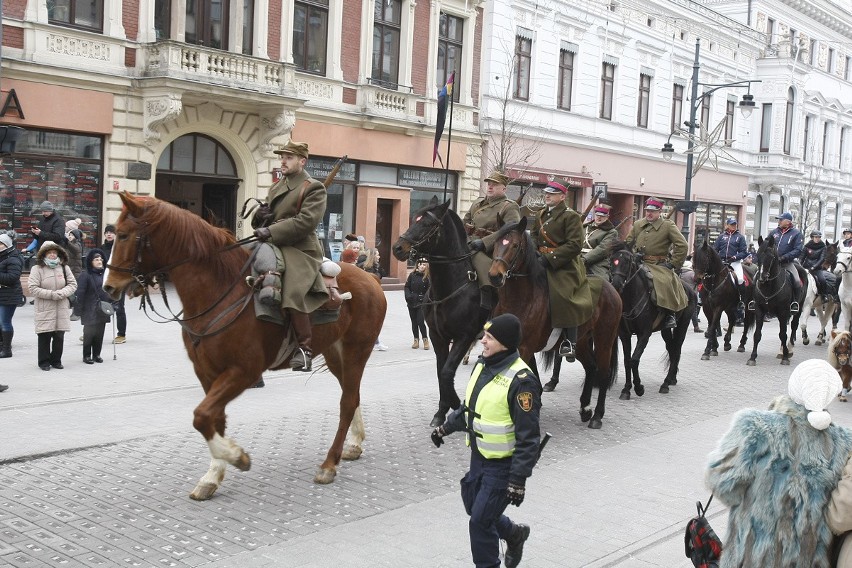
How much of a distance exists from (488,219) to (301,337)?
3998 millimetres

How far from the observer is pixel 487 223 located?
1114 centimetres

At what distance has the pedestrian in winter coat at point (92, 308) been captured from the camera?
45.1 feet

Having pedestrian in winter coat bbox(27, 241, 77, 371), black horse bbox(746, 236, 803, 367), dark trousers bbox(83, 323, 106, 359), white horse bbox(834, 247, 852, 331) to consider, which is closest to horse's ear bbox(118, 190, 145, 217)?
pedestrian in winter coat bbox(27, 241, 77, 371)

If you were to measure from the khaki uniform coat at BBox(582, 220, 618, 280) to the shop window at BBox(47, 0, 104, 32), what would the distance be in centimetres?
1417

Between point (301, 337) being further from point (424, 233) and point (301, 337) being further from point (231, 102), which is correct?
point (231, 102)

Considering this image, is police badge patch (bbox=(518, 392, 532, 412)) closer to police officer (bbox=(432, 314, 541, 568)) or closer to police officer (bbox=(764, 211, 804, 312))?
police officer (bbox=(432, 314, 541, 568))

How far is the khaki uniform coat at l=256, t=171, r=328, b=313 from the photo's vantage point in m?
7.61

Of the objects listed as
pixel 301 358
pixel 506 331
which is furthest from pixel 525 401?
pixel 301 358

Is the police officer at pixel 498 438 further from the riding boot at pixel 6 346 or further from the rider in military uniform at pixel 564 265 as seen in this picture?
the riding boot at pixel 6 346

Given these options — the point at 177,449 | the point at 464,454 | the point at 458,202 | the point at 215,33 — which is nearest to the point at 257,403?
the point at 177,449

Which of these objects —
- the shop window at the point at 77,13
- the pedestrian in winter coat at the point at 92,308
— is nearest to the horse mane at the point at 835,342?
the pedestrian in winter coat at the point at 92,308

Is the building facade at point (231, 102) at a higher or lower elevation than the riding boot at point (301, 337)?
higher

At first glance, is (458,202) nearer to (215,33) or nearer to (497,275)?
(215,33)

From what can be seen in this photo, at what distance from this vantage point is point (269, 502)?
7324 mm
